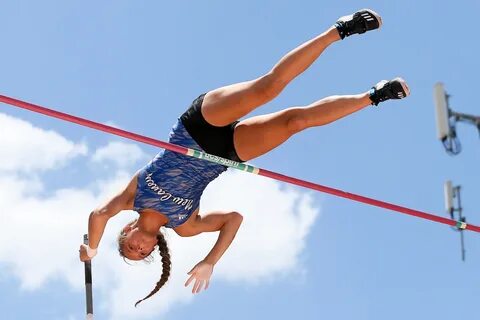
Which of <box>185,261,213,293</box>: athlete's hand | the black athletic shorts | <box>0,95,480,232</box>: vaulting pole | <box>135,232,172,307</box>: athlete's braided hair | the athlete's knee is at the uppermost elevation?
the athlete's knee

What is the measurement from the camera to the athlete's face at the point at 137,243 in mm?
8414

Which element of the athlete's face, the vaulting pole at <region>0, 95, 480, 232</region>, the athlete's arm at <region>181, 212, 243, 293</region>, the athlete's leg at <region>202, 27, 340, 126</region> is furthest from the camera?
the athlete's face

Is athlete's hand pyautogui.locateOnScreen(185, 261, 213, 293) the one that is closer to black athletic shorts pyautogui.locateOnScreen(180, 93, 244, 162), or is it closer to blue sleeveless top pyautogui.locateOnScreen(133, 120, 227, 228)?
blue sleeveless top pyautogui.locateOnScreen(133, 120, 227, 228)

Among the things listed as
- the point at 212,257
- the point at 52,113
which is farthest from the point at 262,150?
the point at 52,113

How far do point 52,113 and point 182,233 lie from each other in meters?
2.02

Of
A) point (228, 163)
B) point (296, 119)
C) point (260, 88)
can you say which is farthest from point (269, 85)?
point (228, 163)

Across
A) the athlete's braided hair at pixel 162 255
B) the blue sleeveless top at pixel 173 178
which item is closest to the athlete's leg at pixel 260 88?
the blue sleeveless top at pixel 173 178

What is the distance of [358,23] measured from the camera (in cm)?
787

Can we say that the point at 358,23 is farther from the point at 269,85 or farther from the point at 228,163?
the point at 228,163

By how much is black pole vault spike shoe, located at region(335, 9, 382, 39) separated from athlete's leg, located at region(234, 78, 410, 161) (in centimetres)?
48

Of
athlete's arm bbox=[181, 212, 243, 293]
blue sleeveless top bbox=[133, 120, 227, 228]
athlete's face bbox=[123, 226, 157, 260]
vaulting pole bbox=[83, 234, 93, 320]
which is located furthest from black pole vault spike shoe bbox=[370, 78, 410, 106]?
vaulting pole bbox=[83, 234, 93, 320]

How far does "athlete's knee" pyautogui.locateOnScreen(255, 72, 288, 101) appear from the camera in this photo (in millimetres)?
7887

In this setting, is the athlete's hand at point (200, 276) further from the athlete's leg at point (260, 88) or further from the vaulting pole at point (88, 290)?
the vaulting pole at point (88, 290)

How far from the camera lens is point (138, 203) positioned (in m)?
8.38
